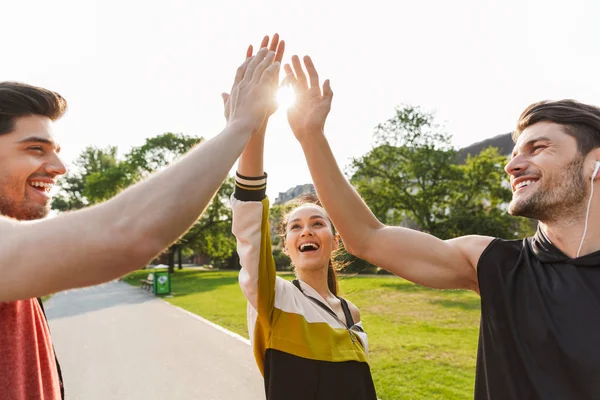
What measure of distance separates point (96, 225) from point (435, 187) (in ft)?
120

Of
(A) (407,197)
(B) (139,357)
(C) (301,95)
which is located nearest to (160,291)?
(B) (139,357)

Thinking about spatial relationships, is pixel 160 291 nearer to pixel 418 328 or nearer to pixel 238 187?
pixel 418 328

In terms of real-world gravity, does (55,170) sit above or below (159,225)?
above

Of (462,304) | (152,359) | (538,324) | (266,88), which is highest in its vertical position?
(266,88)

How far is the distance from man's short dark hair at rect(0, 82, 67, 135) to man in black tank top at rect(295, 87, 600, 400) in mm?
1295

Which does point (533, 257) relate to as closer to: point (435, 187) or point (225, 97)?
point (225, 97)

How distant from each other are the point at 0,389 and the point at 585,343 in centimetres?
233

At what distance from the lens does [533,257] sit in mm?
2504

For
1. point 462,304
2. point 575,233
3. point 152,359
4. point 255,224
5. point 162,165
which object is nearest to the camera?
point 255,224

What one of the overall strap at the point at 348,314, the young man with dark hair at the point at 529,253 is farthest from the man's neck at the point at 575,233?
the overall strap at the point at 348,314

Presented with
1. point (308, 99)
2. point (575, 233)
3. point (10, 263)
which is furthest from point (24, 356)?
point (575, 233)

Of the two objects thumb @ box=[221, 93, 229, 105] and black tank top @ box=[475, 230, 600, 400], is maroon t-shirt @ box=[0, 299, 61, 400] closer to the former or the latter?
thumb @ box=[221, 93, 229, 105]

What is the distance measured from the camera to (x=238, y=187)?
7.54 feet

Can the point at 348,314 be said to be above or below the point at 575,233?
below
